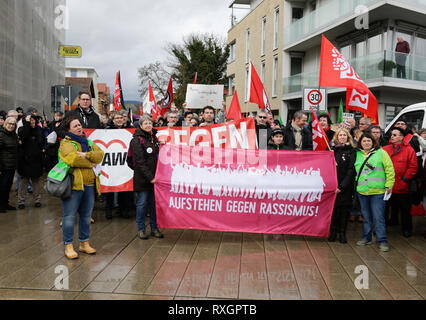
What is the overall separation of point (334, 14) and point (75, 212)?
64.8 feet

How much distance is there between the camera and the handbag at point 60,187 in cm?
499

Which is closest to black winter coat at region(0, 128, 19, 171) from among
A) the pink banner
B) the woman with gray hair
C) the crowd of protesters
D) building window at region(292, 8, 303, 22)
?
the crowd of protesters

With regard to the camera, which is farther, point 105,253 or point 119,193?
point 119,193

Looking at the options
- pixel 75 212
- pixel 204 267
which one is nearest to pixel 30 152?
pixel 75 212

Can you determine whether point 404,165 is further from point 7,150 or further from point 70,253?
point 7,150

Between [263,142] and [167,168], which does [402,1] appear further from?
[167,168]

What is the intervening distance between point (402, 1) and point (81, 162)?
16936mm

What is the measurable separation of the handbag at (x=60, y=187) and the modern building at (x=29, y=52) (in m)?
9.41

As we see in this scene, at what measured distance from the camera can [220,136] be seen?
23.1 ft

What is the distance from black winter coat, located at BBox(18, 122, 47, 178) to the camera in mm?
8477

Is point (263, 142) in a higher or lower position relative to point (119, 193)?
higher

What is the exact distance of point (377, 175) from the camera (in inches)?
233
